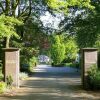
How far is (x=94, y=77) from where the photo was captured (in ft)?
77.9

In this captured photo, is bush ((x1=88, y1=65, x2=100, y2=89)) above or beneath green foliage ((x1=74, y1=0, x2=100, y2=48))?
beneath

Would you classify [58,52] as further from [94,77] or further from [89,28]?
[94,77]

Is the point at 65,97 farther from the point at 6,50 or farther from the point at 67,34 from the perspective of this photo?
the point at 67,34

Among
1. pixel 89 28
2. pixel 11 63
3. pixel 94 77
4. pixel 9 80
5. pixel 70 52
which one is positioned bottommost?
A: pixel 9 80

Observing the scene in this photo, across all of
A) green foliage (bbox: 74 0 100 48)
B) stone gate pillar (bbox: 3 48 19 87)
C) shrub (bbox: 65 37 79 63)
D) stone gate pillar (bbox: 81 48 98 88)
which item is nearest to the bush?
stone gate pillar (bbox: 81 48 98 88)

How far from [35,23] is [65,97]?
73.7ft

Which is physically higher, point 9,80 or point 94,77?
point 94,77

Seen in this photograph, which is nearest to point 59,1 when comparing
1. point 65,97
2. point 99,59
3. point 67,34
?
point 99,59

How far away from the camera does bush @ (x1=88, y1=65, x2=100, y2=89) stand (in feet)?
77.1

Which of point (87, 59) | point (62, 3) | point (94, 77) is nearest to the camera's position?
point (94, 77)

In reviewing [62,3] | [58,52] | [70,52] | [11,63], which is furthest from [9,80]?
[58,52]

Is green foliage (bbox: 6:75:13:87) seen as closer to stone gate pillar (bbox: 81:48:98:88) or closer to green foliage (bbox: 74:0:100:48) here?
stone gate pillar (bbox: 81:48:98:88)

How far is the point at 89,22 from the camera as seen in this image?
1645 inches

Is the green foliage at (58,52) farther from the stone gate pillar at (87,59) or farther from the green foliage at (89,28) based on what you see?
the stone gate pillar at (87,59)
